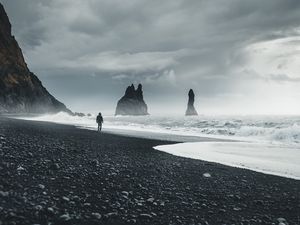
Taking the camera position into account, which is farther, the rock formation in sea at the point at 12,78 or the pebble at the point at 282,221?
the rock formation in sea at the point at 12,78

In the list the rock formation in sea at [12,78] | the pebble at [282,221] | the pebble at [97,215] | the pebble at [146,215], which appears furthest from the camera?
the rock formation in sea at [12,78]

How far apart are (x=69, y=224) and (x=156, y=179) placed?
566cm

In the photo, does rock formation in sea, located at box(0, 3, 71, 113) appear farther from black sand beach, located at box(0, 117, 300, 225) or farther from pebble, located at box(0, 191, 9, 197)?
pebble, located at box(0, 191, 9, 197)

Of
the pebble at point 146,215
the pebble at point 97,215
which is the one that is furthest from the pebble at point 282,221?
the pebble at point 97,215

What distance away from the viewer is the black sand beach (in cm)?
690

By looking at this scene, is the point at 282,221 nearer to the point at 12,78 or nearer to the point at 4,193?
the point at 4,193

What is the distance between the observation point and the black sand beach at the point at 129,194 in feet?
22.6

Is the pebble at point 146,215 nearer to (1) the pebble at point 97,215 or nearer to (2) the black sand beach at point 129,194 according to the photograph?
(2) the black sand beach at point 129,194

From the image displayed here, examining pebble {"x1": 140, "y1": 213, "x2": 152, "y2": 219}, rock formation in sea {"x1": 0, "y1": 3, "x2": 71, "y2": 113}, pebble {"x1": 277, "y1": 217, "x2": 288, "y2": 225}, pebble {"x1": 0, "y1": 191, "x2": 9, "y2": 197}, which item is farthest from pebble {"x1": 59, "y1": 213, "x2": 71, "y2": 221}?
rock formation in sea {"x1": 0, "y1": 3, "x2": 71, "y2": 113}

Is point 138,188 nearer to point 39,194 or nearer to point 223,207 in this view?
point 223,207

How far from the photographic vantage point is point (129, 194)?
8.98 meters

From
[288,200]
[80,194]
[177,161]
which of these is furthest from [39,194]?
[177,161]

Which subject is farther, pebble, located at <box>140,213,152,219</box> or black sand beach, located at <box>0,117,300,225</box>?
pebble, located at <box>140,213,152,219</box>

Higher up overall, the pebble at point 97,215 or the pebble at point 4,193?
the pebble at point 4,193
